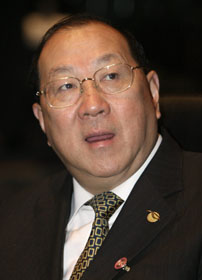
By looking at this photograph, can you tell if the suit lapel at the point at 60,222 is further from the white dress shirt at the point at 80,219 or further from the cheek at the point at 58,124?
the cheek at the point at 58,124

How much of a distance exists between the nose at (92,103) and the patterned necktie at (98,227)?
383mm

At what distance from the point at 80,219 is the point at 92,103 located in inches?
23.2

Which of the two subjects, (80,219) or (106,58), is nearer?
(106,58)

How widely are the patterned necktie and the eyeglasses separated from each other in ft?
1.50

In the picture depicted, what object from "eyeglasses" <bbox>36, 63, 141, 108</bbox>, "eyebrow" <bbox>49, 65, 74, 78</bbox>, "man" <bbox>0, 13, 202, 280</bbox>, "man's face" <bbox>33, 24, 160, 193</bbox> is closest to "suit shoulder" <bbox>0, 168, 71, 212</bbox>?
"man" <bbox>0, 13, 202, 280</bbox>

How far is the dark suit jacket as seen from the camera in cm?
143

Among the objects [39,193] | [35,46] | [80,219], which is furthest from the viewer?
[35,46]

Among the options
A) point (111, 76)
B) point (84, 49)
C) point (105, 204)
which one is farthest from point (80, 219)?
point (84, 49)

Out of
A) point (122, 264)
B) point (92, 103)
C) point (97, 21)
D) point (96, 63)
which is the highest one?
point (97, 21)

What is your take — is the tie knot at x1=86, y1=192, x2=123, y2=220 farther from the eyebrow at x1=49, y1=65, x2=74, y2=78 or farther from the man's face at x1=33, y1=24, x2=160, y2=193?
the eyebrow at x1=49, y1=65, x2=74, y2=78

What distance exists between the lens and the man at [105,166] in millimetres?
1553

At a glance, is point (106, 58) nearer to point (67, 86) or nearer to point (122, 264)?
point (67, 86)

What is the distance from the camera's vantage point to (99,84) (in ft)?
5.75

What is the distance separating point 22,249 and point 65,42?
3.26 ft
